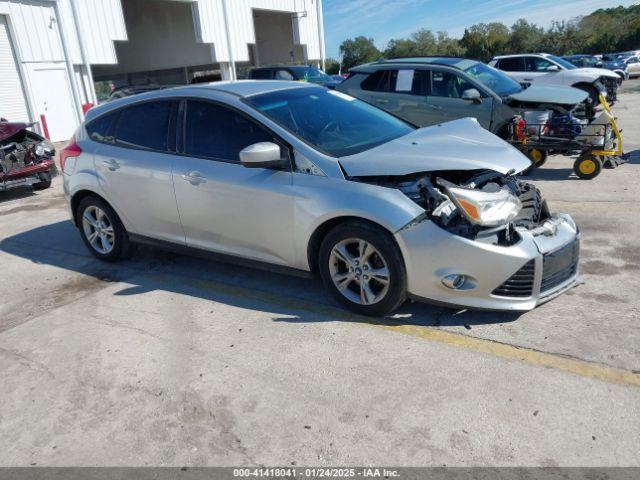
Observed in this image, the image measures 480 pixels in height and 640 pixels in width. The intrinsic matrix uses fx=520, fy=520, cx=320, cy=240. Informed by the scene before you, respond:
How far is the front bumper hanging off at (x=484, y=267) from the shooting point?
3.30 meters

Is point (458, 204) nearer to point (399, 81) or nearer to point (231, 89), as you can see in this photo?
point (231, 89)

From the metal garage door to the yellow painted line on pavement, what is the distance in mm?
15309

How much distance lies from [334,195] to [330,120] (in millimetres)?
1007

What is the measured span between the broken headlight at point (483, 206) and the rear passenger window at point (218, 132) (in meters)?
1.50

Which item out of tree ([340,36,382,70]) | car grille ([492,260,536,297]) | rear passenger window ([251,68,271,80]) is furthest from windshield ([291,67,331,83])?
tree ([340,36,382,70])

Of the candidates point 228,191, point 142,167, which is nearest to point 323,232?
point 228,191

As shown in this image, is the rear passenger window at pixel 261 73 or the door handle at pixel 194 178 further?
the rear passenger window at pixel 261 73

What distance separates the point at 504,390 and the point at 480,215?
1081 millimetres

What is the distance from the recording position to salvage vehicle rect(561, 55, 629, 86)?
24.8m

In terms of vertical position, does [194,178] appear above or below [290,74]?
below

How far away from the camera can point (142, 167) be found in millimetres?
4691

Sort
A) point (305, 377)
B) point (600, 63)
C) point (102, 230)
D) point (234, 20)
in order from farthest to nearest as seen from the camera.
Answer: point (600, 63) → point (234, 20) → point (102, 230) → point (305, 377)

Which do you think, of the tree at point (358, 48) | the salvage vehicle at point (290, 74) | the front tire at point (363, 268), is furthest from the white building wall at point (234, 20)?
the tree at point (358, 48)

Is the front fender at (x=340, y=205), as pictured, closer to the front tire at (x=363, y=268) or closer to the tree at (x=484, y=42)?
the front tire at (x=363, y=268)
